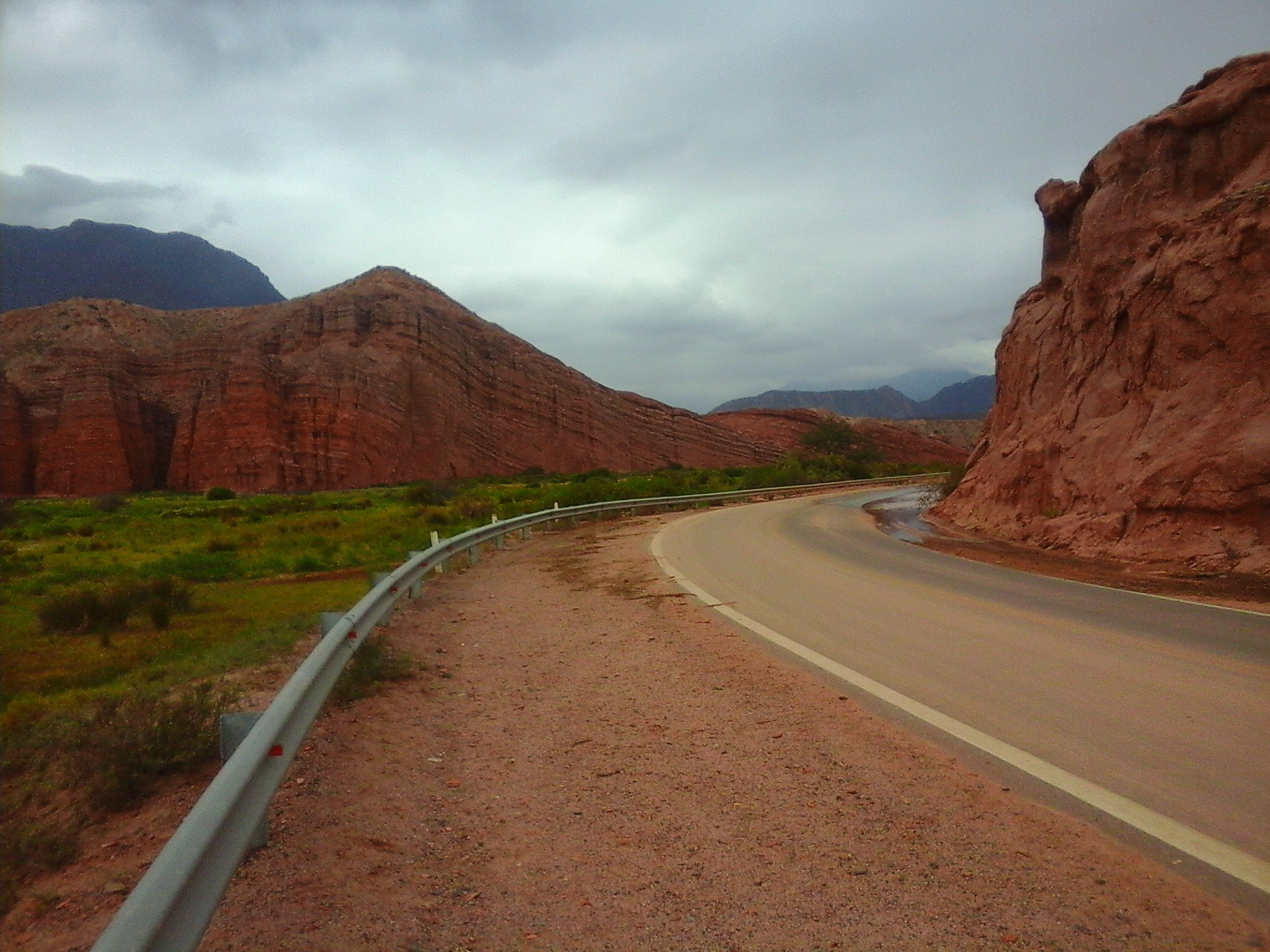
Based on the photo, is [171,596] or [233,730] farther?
[171,596]

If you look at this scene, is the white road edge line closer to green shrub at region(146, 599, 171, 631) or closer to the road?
the road

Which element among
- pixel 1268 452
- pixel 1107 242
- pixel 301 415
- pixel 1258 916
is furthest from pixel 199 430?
pixel 1258 916

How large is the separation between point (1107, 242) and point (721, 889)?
20.1m

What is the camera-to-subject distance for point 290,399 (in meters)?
71.0

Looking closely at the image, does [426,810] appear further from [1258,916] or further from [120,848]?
[1258,916]

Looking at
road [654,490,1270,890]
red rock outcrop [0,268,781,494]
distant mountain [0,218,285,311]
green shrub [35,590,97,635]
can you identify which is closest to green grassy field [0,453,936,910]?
green shrub [35,590,97,635]

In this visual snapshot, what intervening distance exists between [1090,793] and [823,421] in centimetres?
9620

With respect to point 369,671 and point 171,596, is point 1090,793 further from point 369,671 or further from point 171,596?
point 171,596

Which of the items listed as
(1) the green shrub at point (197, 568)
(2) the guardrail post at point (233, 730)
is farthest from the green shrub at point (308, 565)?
(2) the guardrail post at point (233, 730)

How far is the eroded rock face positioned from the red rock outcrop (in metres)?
58.1

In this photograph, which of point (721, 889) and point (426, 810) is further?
point (426, 810)

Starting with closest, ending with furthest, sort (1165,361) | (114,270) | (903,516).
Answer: (1165,361) → (903,516) → (114,270)

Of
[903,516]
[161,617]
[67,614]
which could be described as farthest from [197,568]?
[903,516]

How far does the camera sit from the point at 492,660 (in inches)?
316
